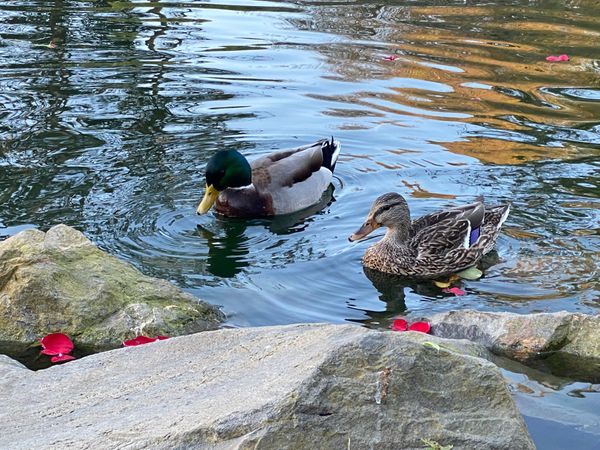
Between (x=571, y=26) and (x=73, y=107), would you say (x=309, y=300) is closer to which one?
(x=73, y=107)

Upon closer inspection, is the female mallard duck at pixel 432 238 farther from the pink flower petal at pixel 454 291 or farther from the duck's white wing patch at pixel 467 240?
the pink flower petal at pixel 454 291

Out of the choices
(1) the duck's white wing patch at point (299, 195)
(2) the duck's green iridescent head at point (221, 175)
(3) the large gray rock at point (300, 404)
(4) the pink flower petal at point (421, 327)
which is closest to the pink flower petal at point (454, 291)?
(4) the pink flower petal at point (421, 327)

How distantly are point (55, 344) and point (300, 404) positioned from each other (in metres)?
2.75

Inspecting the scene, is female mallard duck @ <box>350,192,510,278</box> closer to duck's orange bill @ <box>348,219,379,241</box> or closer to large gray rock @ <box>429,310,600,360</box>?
duck's orange bill @ <box>348,219,379,241</box>

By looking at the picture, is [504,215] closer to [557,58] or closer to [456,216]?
[456,216]

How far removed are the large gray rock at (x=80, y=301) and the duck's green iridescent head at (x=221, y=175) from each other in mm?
2458

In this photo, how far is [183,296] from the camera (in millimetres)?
6293

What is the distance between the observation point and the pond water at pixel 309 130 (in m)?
7.32

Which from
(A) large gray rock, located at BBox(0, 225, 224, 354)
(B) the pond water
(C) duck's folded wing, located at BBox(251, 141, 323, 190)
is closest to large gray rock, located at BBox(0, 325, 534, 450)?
(A) large gray rock, located at BBox(0, 225, 224, 354)

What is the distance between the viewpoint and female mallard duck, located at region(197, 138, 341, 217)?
8820mm

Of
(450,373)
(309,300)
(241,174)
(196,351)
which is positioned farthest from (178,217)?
(450,373)

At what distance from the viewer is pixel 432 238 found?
776 centimetres

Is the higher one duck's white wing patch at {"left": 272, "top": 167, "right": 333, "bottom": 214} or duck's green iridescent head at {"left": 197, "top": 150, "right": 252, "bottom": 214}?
duck's green iridescent head at {"left": 197, "top": 150, "right": 252, "bottom": 214}

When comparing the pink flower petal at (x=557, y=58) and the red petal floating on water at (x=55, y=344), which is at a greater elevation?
the pink flower petal at (x=557, y=58)
